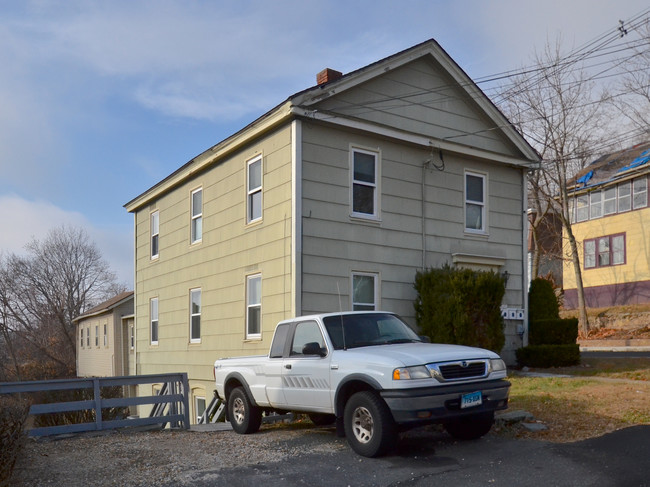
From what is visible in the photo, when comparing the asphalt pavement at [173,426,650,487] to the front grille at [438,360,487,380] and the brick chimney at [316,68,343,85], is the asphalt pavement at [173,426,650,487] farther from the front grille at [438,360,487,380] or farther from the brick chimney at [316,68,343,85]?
the brick chimney at [316,68,343,85]

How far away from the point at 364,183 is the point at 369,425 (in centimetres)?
844

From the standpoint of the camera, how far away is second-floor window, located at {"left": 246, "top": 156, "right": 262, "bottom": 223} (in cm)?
1584

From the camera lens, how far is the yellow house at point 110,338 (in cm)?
3145

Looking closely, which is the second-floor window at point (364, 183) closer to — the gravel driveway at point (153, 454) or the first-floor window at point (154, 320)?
the gravel driveway at point (153, 454)

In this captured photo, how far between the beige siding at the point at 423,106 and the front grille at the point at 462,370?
822cm

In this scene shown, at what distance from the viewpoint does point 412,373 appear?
24.5ft

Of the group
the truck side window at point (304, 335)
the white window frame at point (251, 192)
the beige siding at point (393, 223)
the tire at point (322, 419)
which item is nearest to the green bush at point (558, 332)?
the beige siding at point (393, 223)

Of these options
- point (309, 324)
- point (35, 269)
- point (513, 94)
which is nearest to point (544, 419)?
point (309, 324)

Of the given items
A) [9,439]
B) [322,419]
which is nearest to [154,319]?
[322,419]

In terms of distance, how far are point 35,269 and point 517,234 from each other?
42533mm

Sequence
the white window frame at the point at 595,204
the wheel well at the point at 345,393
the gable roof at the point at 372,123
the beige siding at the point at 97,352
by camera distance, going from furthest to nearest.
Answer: the white window frame at the point at 595,204, the beige siding at the point at 97,352, the gable roof at the point at 372,123, the wheel well at the point at 345,393

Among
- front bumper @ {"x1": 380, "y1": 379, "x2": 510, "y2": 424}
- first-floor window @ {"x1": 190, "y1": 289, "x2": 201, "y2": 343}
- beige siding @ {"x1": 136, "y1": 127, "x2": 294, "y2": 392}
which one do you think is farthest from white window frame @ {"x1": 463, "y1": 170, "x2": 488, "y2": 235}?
front bumper @ {"x1": 380, "y1": 379, "x2": 510, "y2": 424}

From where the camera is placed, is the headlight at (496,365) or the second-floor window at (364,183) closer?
the headlight at (496,365)

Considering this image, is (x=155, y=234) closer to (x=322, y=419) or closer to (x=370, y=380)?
(x=322, y=419)
